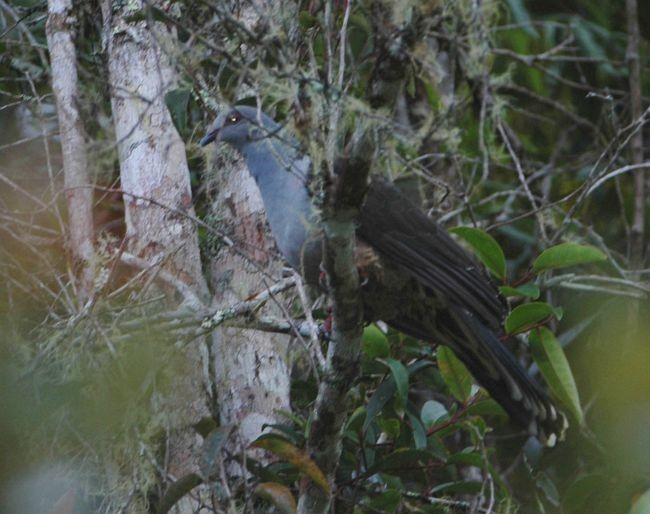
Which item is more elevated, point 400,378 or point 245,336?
point 400,378

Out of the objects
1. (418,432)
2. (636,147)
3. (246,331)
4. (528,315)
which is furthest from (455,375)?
(636,147)

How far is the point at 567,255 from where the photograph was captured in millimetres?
3691

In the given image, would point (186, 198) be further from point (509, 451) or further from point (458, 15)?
point (509, 451)

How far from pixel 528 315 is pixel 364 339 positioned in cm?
59

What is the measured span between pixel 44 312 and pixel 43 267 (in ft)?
0.55

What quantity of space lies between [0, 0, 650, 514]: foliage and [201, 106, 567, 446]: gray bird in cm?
9

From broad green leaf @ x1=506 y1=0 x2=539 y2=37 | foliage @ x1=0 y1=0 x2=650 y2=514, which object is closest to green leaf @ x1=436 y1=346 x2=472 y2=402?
foliage @ x1=0 y1=0 x2=650 y2=514

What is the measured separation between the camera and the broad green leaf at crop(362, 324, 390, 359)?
3868mm

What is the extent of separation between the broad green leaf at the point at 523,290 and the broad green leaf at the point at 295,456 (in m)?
0.94

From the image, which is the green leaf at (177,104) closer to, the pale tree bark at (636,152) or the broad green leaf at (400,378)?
the broad green leaf at (400,378)

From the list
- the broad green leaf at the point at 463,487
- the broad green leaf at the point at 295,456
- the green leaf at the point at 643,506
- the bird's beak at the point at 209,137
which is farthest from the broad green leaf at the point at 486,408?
the green leaf at the point at 643,506

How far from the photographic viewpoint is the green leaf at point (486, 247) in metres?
3.86

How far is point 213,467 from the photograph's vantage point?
3426 millimetres

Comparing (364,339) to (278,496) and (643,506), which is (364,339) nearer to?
(278,496)
